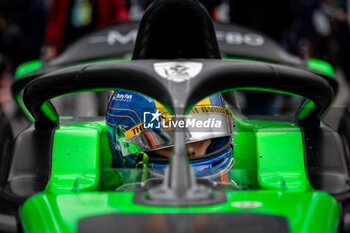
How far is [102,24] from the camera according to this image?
17.5ft

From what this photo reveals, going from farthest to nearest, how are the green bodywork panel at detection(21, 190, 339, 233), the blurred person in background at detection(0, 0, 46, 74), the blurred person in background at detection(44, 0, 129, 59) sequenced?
the blurred person in background at detection(0, 0, 46, 74), the blurred person in background at detection(44, 0, 129, 59), the green bodywork panel at detection(21, 190, 339, 233)

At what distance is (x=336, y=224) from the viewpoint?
1534mm

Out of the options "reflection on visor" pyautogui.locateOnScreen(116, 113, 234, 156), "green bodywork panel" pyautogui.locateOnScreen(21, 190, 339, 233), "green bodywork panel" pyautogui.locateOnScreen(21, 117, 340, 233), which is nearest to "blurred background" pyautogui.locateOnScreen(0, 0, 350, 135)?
"green bodywork panel" pyautogui.locateOnScreen(21, 117, 340, 233)

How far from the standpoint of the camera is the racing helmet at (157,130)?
1.86m

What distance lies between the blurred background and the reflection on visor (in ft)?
6.93

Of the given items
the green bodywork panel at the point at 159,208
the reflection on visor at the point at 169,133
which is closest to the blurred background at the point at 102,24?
the reflection on visor at the point at 169,133

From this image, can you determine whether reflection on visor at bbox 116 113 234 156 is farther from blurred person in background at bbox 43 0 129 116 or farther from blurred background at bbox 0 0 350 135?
blurred person in background at bbox 43 0 129 116

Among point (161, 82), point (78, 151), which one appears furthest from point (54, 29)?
point (161, 82)

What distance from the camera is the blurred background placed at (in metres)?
5.29

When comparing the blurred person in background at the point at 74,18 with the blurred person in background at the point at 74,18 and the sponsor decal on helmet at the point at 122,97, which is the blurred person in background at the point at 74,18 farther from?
the sponsor decal on helmet at the point at 122,97

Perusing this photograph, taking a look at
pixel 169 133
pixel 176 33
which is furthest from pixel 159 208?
pixel 176 33

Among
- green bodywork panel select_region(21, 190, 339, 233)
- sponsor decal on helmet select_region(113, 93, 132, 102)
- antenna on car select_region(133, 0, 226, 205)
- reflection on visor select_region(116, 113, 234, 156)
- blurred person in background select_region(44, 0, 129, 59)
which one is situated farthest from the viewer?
blurred person in background select_region(44, 0, 129, 59)

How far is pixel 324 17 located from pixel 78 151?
249 inches

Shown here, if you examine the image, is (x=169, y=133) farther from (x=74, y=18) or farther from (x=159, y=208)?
(x=74, y=18)
